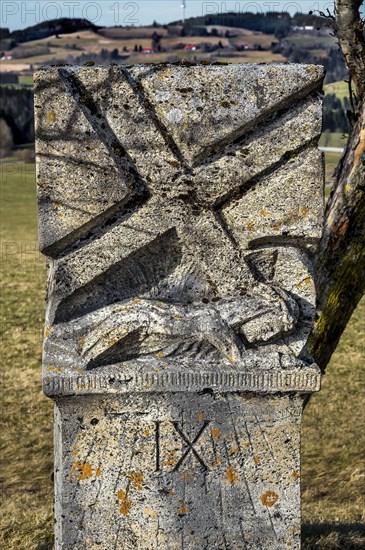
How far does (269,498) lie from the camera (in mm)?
3523

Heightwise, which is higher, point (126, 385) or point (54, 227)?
point (54, 227)

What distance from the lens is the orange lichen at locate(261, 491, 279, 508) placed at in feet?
11.6

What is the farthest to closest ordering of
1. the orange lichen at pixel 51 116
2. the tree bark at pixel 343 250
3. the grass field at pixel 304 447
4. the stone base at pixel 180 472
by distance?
the grass field at pixel 304 447 → the tree bark at pixel 343 250 → the stone base at pixel 180 472 → the orange lichen at pixel 51 116

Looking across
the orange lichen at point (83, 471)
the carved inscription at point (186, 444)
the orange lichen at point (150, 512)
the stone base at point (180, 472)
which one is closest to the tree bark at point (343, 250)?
the stone base at point (180, 472)

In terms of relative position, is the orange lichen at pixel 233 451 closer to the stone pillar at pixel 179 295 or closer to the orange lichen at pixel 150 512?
the stone pillar at pixel 179 295

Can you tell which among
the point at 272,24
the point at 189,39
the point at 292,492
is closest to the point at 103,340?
the point at 292,492

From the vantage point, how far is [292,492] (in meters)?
3.53

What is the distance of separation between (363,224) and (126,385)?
8.26 ft

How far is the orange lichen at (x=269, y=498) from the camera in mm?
3521

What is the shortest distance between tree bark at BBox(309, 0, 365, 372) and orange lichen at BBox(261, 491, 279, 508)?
187 cm

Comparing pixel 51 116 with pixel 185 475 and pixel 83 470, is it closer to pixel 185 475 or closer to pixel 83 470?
pixel 83 470

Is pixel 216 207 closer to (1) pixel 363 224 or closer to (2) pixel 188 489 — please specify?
(2) pixel 188 489

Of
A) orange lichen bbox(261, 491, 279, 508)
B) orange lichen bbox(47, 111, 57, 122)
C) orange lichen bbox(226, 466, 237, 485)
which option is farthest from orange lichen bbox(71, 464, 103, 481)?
orange lichen bbox(47, 111, 57, 122)

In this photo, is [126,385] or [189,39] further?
[189,39]
